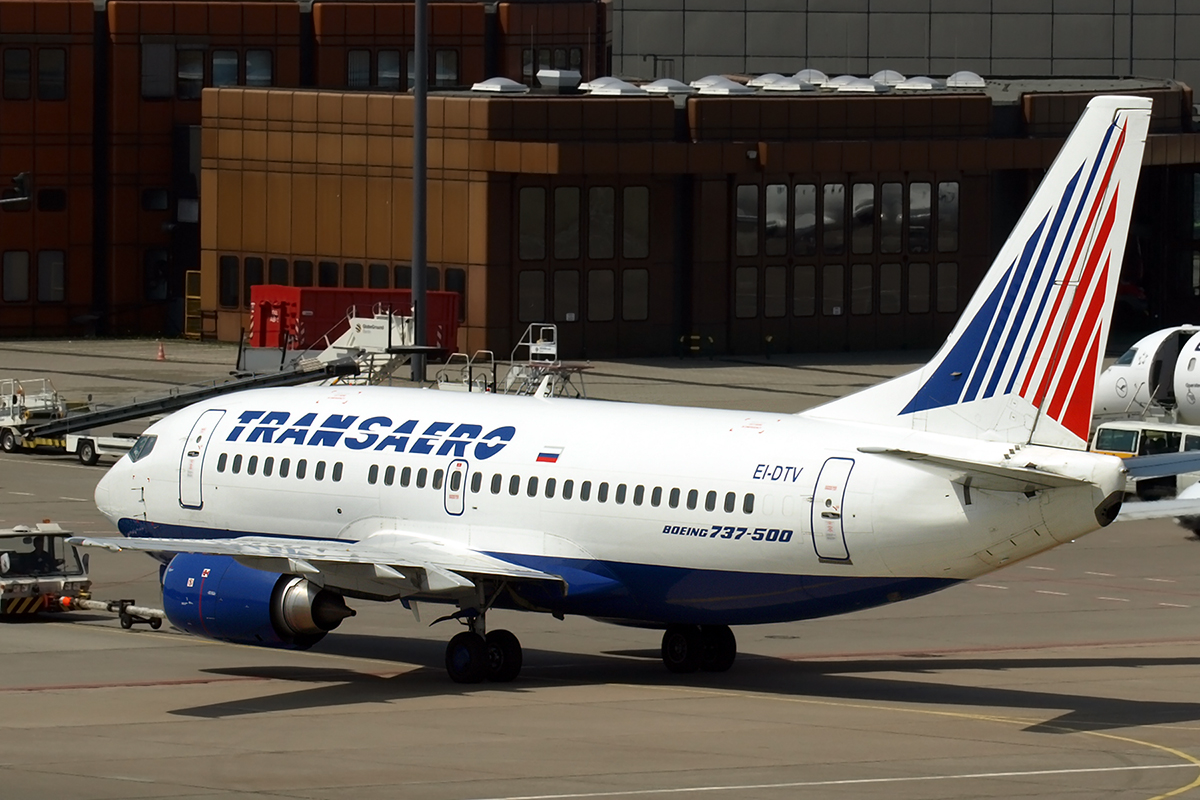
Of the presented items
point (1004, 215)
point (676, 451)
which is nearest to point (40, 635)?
point (676, 451)

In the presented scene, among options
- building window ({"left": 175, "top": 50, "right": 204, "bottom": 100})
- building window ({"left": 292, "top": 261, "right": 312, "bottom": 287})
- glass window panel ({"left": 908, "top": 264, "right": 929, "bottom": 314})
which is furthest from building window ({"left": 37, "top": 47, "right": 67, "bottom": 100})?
glass window panel ({"left": 908, "top": 264, "right": 929, "bottom": 314})

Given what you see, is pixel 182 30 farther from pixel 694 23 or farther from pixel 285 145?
pixel 694 23

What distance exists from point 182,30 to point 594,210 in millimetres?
23020

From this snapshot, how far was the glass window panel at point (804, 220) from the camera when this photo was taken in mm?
92500

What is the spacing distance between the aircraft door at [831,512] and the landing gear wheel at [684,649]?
4.48 meters

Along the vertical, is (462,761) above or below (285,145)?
below

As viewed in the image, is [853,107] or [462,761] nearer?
[462,761]

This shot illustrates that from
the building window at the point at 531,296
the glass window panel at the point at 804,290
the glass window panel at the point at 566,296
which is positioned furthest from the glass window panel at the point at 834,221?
the building window at the point at 531,296

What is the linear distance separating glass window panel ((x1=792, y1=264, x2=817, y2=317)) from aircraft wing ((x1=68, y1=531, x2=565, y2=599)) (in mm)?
58682

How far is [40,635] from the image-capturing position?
3928cm

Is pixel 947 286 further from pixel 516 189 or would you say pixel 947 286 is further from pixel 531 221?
pixel 516 189

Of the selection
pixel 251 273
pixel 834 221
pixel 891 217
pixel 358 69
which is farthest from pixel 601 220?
pixel 358 69

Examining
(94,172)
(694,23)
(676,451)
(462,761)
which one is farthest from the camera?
(694,23)

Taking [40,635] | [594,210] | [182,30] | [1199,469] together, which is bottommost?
[40,635]
